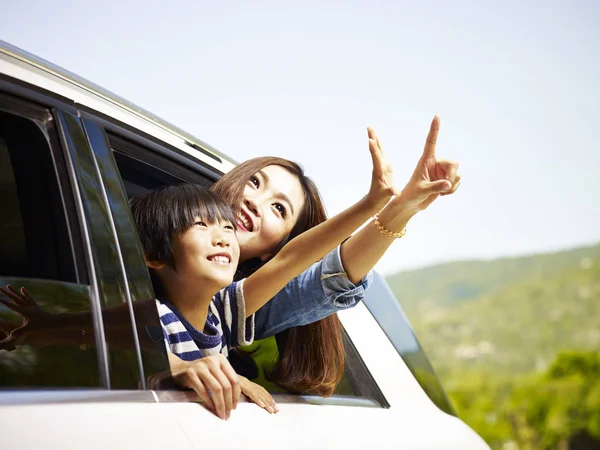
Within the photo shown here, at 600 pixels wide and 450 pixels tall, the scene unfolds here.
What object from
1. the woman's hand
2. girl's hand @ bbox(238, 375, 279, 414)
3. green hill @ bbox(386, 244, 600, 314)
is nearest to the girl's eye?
girl's hand @ bbox(238, 375, 279, 414)

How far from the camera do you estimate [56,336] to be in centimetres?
130

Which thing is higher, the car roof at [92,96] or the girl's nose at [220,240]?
the car roof at [92,96]

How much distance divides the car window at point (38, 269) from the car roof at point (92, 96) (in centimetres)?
6

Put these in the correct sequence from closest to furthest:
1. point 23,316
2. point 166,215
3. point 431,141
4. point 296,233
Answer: point 23,316 < point 166,215 < point 431,141 < point 296,233

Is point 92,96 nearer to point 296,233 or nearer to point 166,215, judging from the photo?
point 166,215

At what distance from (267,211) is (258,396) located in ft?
2.25

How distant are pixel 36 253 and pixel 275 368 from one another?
87 centimetres

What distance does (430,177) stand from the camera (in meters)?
2.01

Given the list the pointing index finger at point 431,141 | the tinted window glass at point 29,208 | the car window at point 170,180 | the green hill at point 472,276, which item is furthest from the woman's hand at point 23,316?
the green hill at point 472,276

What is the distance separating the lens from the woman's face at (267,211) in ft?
7.30

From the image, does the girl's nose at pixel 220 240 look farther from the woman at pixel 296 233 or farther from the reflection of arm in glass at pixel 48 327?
the reflection of arm in glass at pixel 48 327

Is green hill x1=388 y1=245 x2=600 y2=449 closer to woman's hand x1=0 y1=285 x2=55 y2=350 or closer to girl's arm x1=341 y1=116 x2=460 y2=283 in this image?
girl's arm x1=341 y1=116 x2=460 y2=283

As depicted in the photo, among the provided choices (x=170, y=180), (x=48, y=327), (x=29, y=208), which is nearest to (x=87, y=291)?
(x=48, y=327)

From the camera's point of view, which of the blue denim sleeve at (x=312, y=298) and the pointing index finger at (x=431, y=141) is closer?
the pointing index finger at (x=431, y=141)
